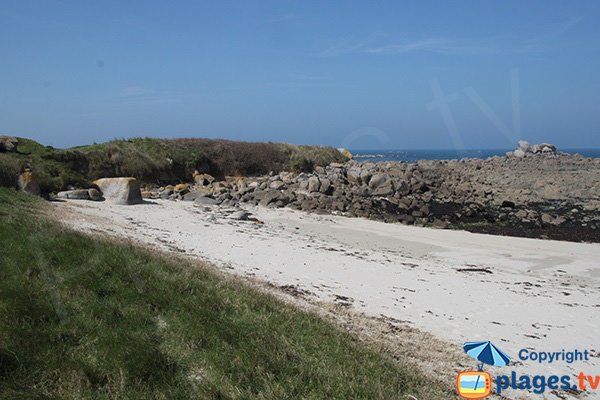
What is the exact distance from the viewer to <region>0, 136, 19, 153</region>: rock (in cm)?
1807

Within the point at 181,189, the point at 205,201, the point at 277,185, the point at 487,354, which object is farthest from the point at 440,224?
the point at 487,354

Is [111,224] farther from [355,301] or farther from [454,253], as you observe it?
[454,253]

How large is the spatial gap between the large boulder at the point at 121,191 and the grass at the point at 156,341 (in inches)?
416

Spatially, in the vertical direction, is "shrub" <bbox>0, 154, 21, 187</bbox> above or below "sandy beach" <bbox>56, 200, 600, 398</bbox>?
above

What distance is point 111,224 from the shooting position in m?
12.1

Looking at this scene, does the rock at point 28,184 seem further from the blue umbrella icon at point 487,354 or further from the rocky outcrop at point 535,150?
the rocky outcrop at point 535,150

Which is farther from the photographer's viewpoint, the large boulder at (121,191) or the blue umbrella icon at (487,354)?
the large boulder at (121,191)

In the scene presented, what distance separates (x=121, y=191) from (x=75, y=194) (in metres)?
1.48

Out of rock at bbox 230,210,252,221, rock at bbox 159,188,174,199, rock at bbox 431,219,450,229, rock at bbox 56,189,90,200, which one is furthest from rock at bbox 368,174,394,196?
rock at bbox 56,189,90,200

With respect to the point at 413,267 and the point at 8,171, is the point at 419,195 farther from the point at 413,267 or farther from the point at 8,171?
the point at 8,171

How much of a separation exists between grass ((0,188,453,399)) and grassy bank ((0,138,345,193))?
1148 cm

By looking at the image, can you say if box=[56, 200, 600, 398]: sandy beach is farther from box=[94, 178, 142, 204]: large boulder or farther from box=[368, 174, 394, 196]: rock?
box=[368, 174, 394, 196]: rock

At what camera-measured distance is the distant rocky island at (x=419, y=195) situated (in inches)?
836

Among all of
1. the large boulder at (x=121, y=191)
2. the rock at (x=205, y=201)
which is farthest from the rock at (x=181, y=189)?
the large boulder at (x=121, y=191)
